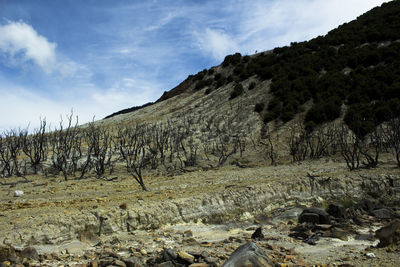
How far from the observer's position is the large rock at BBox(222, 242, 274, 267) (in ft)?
18.4

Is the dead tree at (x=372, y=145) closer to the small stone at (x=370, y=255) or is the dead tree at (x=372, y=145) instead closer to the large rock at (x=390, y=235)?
the large rock at (x=390, y=235)

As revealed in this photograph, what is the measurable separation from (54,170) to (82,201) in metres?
11.4

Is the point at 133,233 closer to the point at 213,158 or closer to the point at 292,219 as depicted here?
the point at 292,219

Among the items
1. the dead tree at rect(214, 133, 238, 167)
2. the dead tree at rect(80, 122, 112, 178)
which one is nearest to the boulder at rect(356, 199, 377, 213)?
the dead tree at rect(214, 133, 238, 167)

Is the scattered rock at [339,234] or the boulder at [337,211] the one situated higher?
the boulder at [337,211]

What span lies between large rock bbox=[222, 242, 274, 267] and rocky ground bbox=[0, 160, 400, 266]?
659mm

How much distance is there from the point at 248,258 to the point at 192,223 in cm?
450

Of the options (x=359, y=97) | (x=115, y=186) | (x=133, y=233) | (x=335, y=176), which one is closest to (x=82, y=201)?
(x=133, y=233)

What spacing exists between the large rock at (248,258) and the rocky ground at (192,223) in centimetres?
66

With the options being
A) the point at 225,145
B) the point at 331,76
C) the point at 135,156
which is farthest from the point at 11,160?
the point at 331,76

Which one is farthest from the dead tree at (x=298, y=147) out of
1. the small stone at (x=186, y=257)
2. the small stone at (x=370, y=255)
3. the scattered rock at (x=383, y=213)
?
the small stone at (x=186, y=257)

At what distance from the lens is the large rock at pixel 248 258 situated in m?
5.61

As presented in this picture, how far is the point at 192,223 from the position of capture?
9.98 m

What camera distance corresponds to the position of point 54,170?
805 inches
